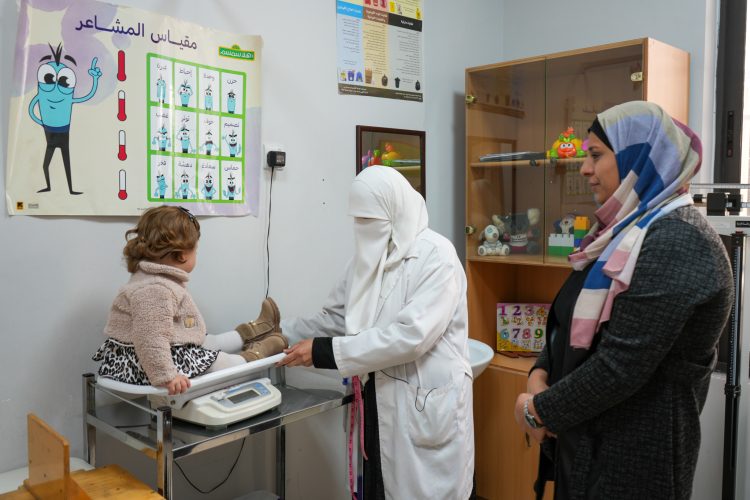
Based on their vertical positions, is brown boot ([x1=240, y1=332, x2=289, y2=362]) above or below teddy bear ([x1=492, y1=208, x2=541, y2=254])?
below

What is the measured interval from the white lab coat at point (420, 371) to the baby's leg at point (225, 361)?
29 centimetres

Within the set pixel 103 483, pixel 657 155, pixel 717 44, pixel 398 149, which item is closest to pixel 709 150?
pixel 717 44

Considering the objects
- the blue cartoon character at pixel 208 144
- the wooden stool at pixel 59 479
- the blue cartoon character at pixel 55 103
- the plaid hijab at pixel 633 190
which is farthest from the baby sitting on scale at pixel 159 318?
the plaid hijab at pixel 633 190

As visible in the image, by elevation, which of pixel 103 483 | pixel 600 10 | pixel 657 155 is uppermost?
pixel 600 10

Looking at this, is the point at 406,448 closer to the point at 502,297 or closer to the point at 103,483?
the point at 103,483

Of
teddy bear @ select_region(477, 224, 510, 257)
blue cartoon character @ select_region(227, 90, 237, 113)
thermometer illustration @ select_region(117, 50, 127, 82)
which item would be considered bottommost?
teddy bear @ select_region(477, 224, 510, 257)

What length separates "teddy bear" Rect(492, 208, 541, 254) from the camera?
2.87 meters

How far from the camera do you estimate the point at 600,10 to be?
3010 millimetres

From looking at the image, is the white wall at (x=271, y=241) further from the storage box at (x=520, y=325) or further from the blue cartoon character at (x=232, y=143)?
the storage box at (x=520, y=325)

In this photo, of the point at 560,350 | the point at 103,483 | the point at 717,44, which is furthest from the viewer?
the point at 717,44

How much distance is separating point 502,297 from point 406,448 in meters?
1.47

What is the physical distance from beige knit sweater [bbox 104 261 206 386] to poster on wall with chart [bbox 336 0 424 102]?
1.23 m

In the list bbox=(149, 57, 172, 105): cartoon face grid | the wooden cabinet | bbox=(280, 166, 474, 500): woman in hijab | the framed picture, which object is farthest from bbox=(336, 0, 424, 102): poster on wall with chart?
bbox=(280, 166, 474, 500): woman in hijab

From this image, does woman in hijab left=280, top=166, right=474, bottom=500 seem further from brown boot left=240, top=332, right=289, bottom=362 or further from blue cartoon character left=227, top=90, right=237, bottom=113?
blue cartoon character left=227, top=90, right=237, bottom=113
